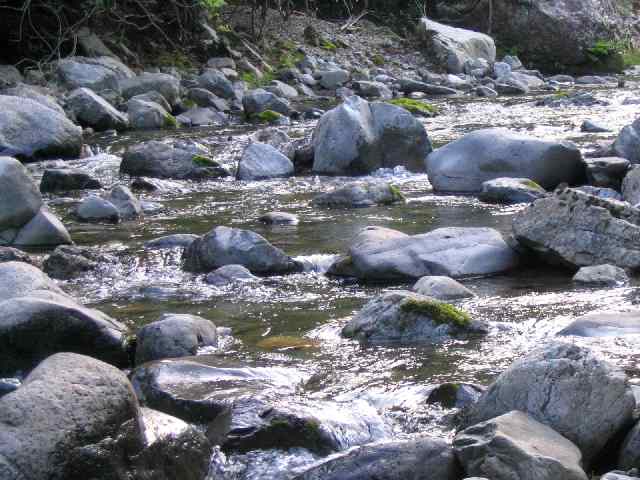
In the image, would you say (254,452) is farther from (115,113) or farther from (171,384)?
(115,113)

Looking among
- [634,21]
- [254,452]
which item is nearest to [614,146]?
[254,452]

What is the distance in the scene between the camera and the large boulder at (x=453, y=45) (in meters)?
23.8

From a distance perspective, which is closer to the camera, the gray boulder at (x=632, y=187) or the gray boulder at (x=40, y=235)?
the gray boulder at (x=40, y=235)

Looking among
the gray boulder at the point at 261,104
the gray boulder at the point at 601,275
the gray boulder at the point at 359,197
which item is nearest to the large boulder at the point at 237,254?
the gray boulder at the point at 601,275

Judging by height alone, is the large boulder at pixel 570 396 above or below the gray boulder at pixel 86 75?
above

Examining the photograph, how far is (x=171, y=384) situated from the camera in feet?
14.4

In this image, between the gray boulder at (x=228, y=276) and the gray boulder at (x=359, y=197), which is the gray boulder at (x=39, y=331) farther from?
the gray boulder at (x=359, y=197)

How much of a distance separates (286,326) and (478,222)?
3.04 meters

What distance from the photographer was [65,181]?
10289 millimetres

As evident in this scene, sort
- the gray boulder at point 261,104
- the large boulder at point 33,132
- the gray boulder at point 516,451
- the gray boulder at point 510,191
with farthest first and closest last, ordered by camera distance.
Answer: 1. the gray boulder at point 261,104
2. the large boulder at point 33,132
3. the gray boulder at point 510,191
4. the gray boulder at point 516,451

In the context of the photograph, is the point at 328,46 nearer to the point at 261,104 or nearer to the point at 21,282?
Result: the point at 261,104

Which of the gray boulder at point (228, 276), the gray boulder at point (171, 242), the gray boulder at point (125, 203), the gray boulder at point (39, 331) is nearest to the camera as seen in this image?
the gray boulder at point (39, 331)

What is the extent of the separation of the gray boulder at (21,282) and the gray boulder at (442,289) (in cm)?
207

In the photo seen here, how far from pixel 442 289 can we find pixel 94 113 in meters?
9.63
